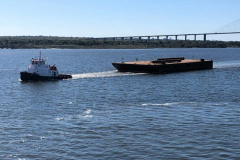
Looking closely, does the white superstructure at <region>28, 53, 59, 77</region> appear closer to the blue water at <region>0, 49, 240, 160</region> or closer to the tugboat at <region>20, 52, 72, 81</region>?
the tugboat at <region>20, 52, 72, 81</region>

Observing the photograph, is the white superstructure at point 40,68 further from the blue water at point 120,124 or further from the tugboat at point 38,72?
the blue water at point 120,124

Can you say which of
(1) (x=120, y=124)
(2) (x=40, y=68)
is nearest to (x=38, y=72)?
(2) (x=40, y=68)

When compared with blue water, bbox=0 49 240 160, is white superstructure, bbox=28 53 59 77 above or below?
above

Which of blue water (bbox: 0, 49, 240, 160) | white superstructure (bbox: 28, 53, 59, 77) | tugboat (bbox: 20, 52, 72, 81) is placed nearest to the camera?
blue water (bbox: 0, 49, 240, 160)

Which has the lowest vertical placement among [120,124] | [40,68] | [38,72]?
[120,124]

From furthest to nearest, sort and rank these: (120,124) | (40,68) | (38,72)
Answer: (40,68) < (38,72) < (120,124)

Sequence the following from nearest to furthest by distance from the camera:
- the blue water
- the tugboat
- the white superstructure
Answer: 1. the blue water
2. the tugboat
3. the white superstructure

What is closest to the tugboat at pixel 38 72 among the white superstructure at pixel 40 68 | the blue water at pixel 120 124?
the white superstructure at pixel 40 68

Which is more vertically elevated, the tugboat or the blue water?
the tugboat

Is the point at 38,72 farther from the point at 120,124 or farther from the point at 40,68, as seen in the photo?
the point at 120,124

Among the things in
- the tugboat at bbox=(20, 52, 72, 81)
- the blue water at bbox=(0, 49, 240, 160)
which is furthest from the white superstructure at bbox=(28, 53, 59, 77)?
the blue water at bbox=(0, 49, 240, 160)

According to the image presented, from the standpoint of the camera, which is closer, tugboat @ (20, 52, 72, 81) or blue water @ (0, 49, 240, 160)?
blue water @ (0, 49, 240, 160)

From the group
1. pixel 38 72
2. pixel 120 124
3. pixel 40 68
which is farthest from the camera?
pixel 40 68

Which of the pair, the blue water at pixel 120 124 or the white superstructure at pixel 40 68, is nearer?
the blue water at pixel 120 124
